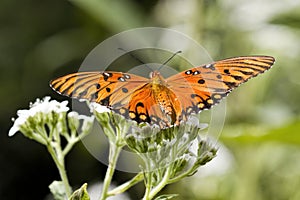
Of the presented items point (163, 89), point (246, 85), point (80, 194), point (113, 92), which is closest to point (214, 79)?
point (163, 89)

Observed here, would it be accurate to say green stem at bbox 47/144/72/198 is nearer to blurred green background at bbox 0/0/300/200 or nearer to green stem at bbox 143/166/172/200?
green stem at bbox 143/166/172/200

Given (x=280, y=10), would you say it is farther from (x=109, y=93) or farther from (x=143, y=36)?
(x=109, y=93)

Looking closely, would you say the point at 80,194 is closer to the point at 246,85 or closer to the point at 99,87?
the point at 99,87

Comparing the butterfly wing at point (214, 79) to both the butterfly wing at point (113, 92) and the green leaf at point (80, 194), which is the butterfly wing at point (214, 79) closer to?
the butterfly wing at point (113, 92)

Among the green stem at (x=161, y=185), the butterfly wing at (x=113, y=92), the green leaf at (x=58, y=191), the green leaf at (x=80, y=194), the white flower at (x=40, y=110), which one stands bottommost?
the green leaf at (x=58, y=191)

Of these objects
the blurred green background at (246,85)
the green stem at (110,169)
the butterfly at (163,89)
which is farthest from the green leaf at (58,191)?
the blurred green background at (246,85)

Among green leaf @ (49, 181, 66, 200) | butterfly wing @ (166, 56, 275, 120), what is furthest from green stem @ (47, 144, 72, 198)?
butterfly wing @ (166, 56, 275, 120)

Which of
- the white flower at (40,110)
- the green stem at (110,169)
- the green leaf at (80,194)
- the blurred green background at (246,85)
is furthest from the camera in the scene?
the blurred green background at (246,85)

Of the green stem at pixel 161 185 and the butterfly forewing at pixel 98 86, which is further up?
the butterfly forewing at pixel 98 86
